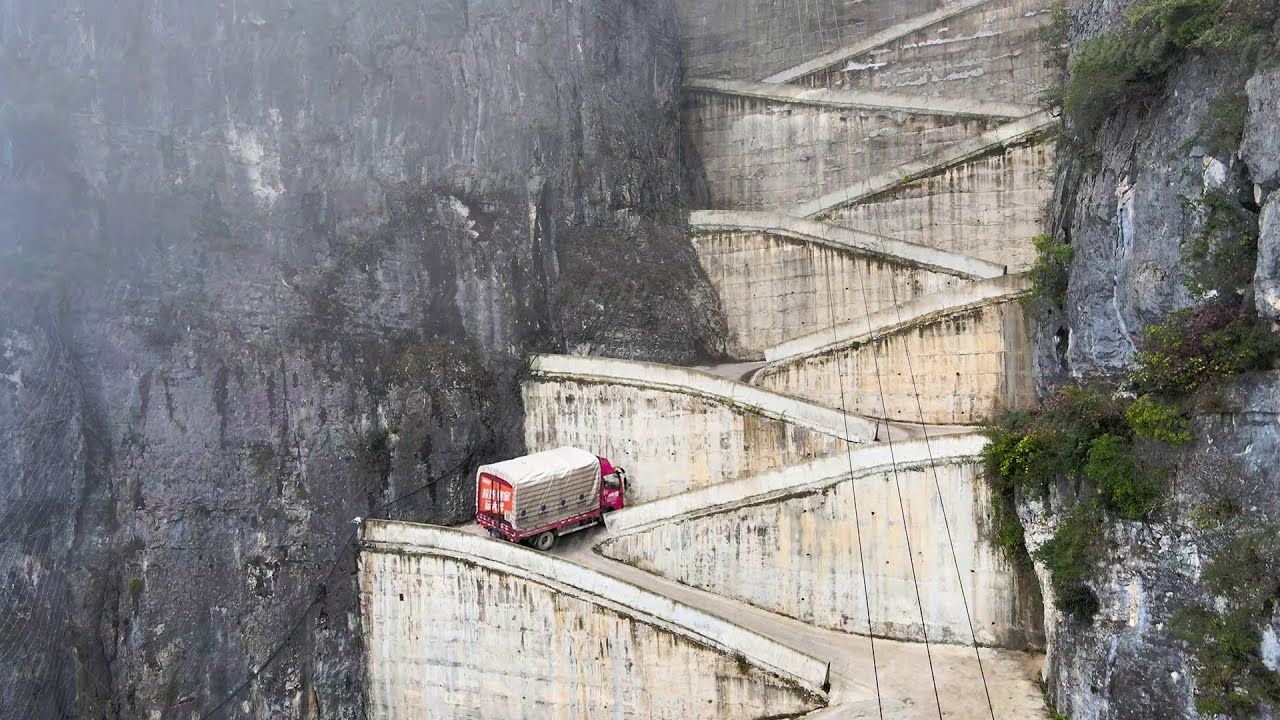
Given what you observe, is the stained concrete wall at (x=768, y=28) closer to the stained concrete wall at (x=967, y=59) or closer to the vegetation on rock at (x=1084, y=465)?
the stained concrete wall at (x=967, y=59)

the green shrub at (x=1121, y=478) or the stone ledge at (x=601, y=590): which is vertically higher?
the green shrub at (x=1121, y=478)

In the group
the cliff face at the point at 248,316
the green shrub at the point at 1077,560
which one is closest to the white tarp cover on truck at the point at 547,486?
the cliff face at the point at 248,316

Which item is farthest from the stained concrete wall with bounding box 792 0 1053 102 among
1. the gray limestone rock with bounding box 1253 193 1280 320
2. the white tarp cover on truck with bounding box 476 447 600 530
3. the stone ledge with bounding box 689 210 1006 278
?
the gray limestone rock with bounding box 1253 193 1280 320

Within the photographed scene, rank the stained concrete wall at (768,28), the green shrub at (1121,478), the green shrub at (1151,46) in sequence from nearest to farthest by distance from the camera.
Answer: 1. the green shrub at (1151,46)
2. the green shrub at (1121,478)
3. the stained concrete wall at (768,28)

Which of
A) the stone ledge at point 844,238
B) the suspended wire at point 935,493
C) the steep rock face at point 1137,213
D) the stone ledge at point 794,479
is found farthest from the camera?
the stone ledge at point 844,238

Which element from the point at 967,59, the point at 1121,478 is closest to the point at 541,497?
the point at 1121,478

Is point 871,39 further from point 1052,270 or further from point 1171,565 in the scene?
point 1171,565

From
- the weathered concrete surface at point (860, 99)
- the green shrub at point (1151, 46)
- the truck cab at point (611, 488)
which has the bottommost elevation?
the truck cab at point (611, 488)
